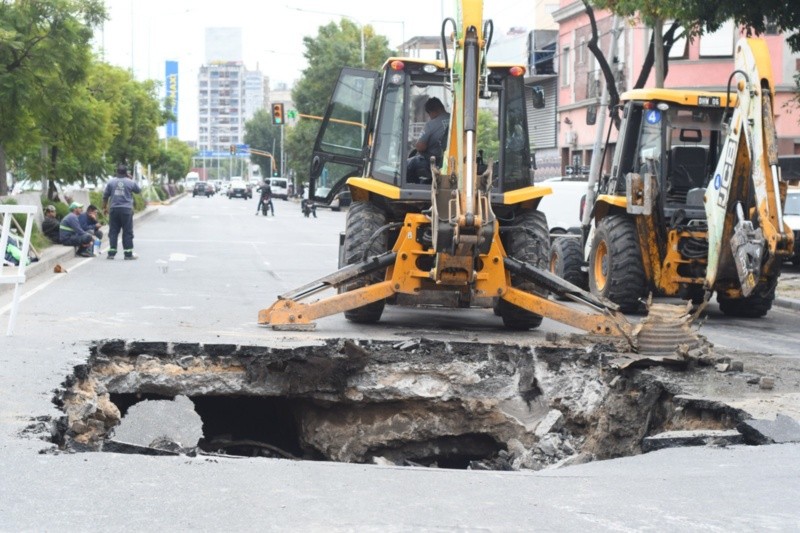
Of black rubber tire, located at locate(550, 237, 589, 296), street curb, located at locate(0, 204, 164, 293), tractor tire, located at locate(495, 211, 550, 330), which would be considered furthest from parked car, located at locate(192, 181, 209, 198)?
tractor tire, located at locate(495, 211, 550, 330)

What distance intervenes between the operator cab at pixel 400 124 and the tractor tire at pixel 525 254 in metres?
0.45

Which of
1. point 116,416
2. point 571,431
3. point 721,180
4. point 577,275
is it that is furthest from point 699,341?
point 577,275

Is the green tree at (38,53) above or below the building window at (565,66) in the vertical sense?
below

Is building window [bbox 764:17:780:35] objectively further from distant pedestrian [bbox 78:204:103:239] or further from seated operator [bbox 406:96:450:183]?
distant pedestrian [bbox 78:204:103:239]

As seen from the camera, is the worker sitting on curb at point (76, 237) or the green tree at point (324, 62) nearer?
the worker sitting on curb at point (76, 237)

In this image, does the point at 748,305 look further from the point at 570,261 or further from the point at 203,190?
the point at 203,190

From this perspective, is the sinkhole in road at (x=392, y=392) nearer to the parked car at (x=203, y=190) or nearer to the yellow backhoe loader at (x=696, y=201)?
the yellow backhoe loader at (x=696, y=201)

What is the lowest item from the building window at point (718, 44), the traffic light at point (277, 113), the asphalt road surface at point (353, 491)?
the asphalt road surface at point (353, 491)

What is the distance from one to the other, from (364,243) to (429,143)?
1209 millimetres

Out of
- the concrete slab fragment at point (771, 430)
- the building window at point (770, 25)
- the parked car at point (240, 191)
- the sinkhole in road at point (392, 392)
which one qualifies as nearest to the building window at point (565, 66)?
the building window at point (770, 25)

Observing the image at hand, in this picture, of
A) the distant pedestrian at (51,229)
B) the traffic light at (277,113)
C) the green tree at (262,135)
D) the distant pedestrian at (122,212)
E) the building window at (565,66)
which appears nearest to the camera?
the distant pedestrian at (122,212)

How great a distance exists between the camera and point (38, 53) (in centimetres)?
2120

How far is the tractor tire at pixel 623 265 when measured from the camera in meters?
14.1

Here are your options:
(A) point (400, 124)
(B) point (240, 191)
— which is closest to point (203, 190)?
(B) point (240, 191)
